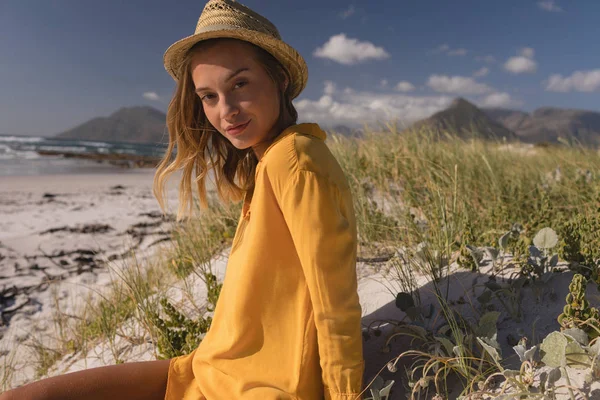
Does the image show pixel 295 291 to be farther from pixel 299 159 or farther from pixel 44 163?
pixel 44 163

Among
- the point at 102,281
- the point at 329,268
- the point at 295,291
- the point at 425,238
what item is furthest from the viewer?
the point at 102,281

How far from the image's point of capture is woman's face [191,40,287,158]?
1463mm

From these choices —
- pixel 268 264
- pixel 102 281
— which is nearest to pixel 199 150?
pixel 268 264

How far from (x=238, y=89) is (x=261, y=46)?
17 cm

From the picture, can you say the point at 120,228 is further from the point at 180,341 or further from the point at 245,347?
the point at 245,347

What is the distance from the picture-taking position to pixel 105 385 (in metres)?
1.54

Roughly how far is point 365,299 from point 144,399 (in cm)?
110

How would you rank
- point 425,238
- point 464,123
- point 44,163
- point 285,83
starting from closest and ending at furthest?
point 285,83, point 425,238, point 464,123, point 44,163

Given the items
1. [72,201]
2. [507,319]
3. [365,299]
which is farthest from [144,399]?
[72,201]

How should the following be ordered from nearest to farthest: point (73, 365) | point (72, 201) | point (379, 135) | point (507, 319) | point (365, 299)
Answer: point (507, 319) < point (365, 299) < point (73, 365) < point (379, 135) < point (72, 201)

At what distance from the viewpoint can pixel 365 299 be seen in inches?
87.4

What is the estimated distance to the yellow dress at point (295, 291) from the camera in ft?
4.05

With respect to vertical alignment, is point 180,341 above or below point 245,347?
below

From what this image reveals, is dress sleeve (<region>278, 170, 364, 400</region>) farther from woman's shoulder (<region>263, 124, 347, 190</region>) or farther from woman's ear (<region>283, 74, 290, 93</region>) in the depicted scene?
woman's ear (<region>283, 74, 290, 93</region>)
